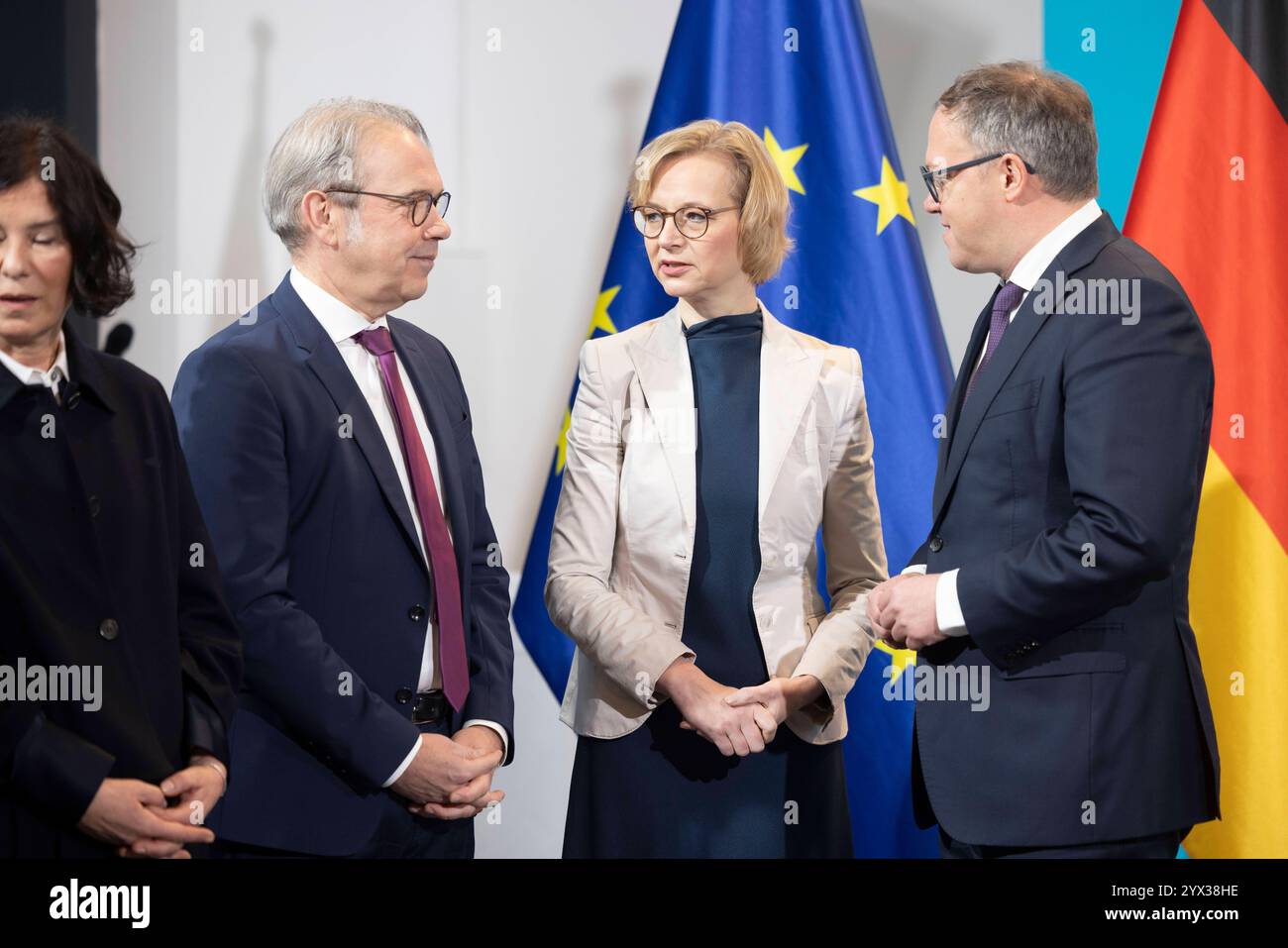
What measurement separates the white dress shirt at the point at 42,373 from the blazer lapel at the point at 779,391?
4.51ft

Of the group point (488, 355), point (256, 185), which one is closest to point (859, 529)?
point (488, 355)

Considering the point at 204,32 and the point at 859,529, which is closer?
the point at 859,529

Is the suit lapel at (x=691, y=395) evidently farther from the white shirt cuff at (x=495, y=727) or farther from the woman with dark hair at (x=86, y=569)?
the woman with dark hair at (x=86, y=569)

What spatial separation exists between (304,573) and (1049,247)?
1.51 m

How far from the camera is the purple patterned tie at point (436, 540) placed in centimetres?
246

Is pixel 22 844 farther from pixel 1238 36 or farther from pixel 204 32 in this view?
pixel 1238 36

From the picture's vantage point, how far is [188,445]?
2.31 meters

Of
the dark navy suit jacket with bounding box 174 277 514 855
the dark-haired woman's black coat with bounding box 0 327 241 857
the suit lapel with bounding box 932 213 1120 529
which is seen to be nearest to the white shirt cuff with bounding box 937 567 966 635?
the suit lapel with bounding box 932 213 1120 529

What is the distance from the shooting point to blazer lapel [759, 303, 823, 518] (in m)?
2.77

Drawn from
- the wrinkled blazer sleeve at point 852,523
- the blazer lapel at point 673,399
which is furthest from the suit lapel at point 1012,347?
the blazer lapel at point 673,399

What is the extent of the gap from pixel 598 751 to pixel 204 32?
232cm

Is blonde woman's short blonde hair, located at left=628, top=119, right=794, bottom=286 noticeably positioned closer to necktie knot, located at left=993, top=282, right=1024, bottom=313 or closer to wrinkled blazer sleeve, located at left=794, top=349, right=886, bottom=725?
wrinkled blazer sleeve, located at left=794, top=349, right=886, bottom=725

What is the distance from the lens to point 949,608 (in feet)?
7.70
